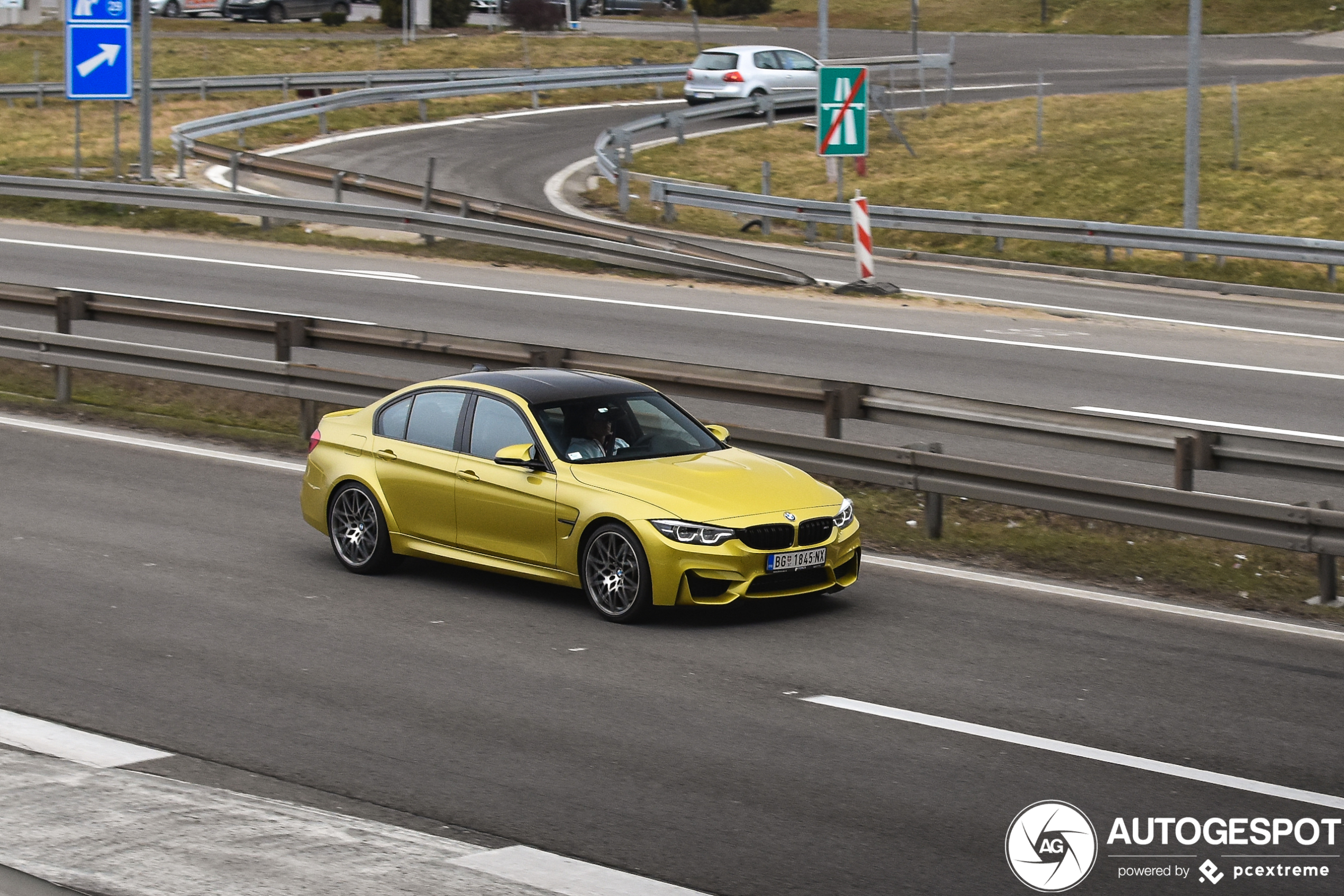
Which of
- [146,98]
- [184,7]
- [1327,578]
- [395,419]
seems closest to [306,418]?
[395,419]

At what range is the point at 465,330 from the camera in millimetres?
19484

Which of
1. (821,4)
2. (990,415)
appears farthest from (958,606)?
(821,4)

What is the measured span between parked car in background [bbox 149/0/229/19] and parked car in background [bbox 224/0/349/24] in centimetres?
196

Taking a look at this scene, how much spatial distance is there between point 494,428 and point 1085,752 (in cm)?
432

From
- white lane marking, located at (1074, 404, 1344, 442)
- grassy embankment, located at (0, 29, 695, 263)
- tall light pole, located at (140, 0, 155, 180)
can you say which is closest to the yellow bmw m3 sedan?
white lane marking, located at (1074, 404, 1344, 442)

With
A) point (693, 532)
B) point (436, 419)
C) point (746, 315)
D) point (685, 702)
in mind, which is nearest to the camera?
point (685, 702)

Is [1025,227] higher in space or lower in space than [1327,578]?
higher

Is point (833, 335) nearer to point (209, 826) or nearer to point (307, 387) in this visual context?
point (307, 387)

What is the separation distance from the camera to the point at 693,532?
355 inches

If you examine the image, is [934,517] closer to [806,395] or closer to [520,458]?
[806,395]

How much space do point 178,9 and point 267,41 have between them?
14.4 metres

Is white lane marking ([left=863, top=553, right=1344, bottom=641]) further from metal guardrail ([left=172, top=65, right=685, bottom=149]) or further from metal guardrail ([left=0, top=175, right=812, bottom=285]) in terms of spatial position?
metal guardrail ([left=172, top=65, right=685, bottom=149])

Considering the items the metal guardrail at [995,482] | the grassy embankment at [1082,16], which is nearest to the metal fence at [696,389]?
the metal guardrail at [995,482]

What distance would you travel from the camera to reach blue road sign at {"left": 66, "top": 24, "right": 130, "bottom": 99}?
27.6 metres
